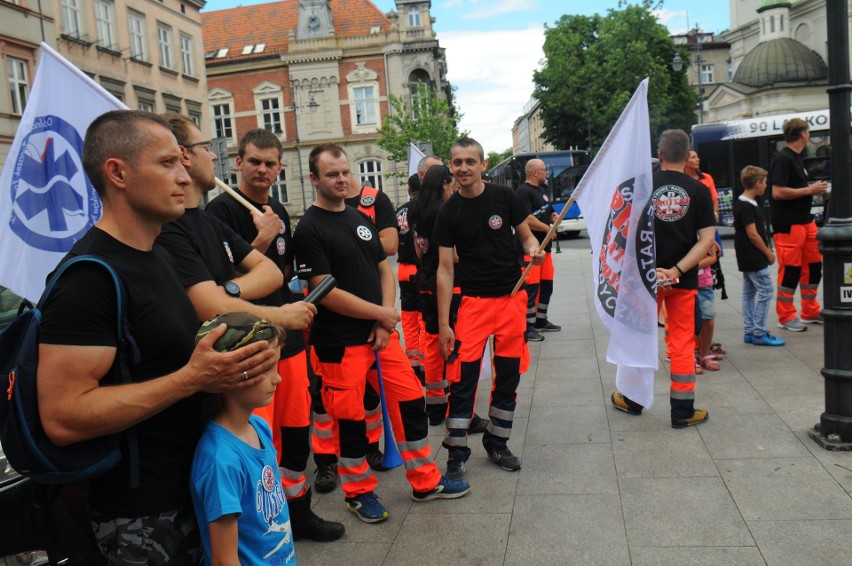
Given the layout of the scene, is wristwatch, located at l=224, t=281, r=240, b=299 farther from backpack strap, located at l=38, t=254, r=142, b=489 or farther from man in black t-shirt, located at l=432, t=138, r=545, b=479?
man in black t-shirt, located at l=432, t=138, r=545, b=479

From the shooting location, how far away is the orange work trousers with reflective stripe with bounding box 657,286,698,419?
531cm

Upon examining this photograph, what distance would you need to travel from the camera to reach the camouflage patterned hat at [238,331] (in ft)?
6.56

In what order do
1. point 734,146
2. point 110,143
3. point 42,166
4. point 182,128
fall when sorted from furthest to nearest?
1. point 734,146
2. point 42,166
3. point 182,128
4. point 110,143

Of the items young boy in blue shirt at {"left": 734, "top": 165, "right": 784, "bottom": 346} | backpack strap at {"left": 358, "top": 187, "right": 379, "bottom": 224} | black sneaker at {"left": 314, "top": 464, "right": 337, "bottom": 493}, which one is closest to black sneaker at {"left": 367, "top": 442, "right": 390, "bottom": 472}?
black sneaker at {"left": 314, "top": 464, "right": 337, "bottom": 493}

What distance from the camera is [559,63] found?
4897cm

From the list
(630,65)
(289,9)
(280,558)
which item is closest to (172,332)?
(280,558)

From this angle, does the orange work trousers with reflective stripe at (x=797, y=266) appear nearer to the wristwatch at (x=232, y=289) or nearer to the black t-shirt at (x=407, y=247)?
the black t-shirt at (x=407, y=247)

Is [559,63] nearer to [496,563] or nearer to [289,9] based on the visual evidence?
[289,9]

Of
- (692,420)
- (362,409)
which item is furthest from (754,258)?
(362,409)

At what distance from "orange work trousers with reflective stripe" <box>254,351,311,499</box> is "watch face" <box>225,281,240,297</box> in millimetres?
1101

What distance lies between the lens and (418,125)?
45.2m

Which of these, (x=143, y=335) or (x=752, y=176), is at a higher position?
(x=752, y=176)

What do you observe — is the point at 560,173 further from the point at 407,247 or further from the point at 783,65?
the point at 783,65

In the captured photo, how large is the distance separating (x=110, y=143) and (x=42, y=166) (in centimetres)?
206
